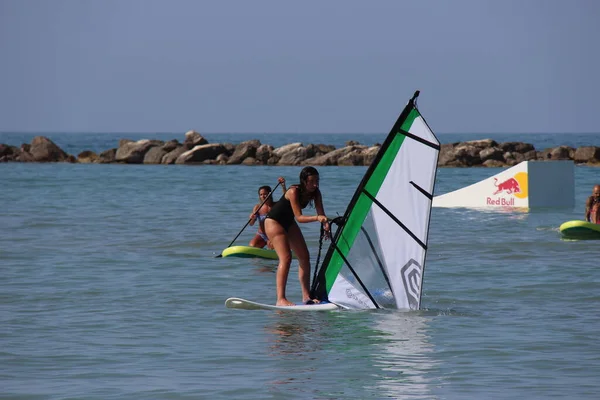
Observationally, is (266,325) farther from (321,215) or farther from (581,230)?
(581,230)

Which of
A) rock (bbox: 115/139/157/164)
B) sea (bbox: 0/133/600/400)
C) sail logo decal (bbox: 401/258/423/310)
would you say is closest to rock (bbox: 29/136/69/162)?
rock (bbox: 115/139/157/164)

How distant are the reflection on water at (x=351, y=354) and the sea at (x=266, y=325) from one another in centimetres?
2

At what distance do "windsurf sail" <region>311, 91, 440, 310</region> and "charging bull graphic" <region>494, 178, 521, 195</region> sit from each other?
655 inches

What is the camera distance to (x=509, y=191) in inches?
1068

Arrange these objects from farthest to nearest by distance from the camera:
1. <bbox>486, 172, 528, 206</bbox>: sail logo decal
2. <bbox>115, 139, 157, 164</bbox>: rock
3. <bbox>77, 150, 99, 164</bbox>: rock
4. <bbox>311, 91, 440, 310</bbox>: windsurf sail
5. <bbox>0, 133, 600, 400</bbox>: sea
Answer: <bbox>77, 150, 99, 164</bbox>: rock
<bbox>115, 139, 157, 164</bbox>: rock
<bbox>486, 172, 528, 206</bbox>: sail logo decal
<bbox>311, 91, 440, 310</bbox>: windsurf sail
<bbox>0, 133, 600, 400</bbox>: sea

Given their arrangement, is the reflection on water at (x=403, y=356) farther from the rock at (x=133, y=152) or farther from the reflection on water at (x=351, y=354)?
the rock at (x=133, y=152)

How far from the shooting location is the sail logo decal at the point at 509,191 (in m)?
26.8

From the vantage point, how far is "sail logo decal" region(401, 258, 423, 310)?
10.6 meters

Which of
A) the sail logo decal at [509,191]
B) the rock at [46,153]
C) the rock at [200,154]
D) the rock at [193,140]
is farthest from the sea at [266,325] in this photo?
the rock at [193,140]

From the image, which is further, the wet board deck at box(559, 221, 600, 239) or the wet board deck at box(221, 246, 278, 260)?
the wet board deck at box(559, 221, 600, 239)

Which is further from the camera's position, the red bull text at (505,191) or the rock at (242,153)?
the rock at (242,153)

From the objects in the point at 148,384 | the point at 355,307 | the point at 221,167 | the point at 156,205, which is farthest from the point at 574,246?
the point at 221,167

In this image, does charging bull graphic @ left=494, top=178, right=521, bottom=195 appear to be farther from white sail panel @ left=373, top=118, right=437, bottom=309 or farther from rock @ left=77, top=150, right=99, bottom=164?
rock @ left=77, top=150, right=99, bottom=164

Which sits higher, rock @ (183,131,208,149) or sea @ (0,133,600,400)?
rock @ (183,131,208,149)
